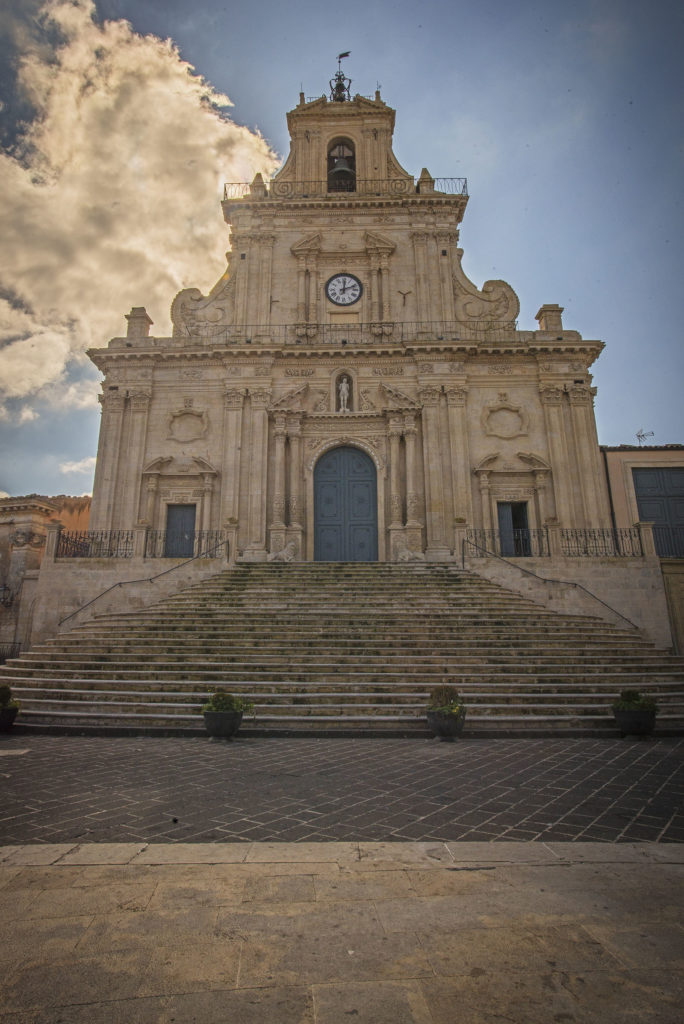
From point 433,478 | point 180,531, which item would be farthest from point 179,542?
point 433,478

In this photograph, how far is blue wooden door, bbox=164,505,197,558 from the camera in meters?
22.1

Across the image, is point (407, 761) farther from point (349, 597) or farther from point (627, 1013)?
point (349, 597)

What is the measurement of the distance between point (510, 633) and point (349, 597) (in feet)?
14.2

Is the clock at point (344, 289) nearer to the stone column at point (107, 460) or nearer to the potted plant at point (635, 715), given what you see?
the stone column at point (107, 460)

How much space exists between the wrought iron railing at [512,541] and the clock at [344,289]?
450 inches

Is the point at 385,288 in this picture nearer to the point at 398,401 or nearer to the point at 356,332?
the point at 356,332

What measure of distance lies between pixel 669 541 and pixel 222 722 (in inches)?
735

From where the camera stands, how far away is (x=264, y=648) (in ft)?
40.6

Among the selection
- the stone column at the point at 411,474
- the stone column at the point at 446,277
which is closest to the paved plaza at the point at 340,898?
the stone column at the point at 411,474

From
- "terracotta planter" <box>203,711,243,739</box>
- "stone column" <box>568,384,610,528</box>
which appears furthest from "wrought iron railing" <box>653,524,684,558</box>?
"terracotta planter" <box>203,711,243,739</box>

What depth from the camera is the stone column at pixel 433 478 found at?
21.0 metres

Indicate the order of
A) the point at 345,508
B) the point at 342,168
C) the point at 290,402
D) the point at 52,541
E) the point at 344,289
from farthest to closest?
the point at 342,168 < the point at 344,289 < the point at 290,402 < the point at 345,508 < the point at 52,541

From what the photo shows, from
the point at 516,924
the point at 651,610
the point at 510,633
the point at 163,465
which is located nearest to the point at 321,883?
the point at 516,924

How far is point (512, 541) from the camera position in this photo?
21.8 metres
